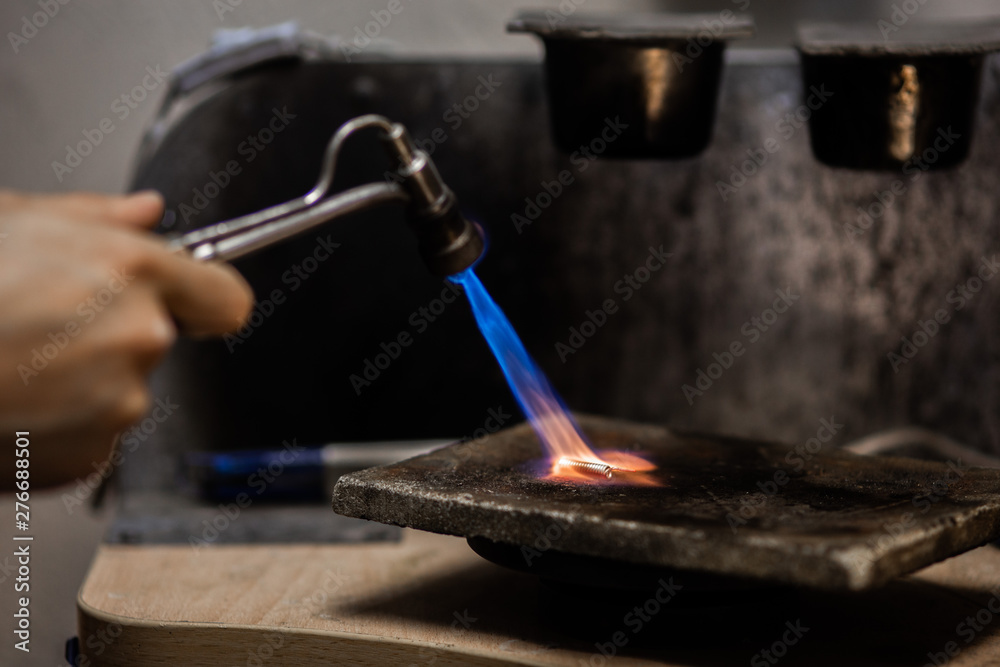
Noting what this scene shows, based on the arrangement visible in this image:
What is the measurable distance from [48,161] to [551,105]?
1087 millimetres

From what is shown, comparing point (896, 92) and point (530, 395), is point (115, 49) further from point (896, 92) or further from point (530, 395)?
point (896, 92)

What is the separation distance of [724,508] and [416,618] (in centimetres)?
37

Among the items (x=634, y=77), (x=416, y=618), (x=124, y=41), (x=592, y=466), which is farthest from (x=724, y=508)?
(x=124, y=41)

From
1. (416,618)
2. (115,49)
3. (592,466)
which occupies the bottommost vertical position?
(416,618)

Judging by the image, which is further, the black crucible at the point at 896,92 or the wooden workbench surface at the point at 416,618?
Result: the black crucible at the point at 896,92

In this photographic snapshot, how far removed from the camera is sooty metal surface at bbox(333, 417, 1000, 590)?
3.12 ft

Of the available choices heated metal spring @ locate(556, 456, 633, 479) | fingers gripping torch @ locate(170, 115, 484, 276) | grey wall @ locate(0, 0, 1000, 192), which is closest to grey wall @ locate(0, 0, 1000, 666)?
grey wall @ locate(0, 0, 1000, 192)

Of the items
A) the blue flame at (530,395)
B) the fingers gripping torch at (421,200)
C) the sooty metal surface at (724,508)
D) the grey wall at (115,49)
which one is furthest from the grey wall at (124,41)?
the sooty metal surface at (724,508)

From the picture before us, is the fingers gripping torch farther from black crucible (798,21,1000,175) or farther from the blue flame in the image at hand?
black crucible (798,21,1000,175)

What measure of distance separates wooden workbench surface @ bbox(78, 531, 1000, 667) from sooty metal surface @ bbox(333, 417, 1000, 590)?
130mm

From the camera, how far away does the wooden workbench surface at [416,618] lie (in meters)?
1.12

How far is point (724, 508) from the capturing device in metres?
1.07

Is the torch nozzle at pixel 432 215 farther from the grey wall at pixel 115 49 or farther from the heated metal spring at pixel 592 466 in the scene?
the grey wall at pixel 115 49

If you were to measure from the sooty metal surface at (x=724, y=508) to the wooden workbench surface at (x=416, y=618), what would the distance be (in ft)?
0.43
